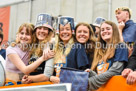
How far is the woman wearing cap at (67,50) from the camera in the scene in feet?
7.90

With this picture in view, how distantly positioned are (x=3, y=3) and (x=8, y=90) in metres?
8.66

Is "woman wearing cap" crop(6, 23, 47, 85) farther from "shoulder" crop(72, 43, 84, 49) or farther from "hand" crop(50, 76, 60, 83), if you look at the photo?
"shoulder" crop(72, 43, 84, 49)

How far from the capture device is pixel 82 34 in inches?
107

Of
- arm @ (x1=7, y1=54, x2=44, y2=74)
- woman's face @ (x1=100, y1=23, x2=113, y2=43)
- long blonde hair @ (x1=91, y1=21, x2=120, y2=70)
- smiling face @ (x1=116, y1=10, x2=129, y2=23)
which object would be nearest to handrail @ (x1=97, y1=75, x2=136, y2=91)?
Answer: long blonde hair @ (x1=91, y1=21, x2=120, y2=70)

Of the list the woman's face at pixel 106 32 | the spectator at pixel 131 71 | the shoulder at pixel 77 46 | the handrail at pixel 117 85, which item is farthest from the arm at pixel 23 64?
the spectator at pixel 131 71

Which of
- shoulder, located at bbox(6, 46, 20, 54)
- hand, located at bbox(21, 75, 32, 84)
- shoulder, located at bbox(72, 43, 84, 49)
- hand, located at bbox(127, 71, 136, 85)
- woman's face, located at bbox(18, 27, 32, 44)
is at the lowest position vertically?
hand, located at bbox(21, 75, 32, 84)

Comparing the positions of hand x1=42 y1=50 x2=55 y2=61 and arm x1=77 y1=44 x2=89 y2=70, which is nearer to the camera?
arm x1=77 y1=44 x2=89 y2=70

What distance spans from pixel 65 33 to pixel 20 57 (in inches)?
24.1

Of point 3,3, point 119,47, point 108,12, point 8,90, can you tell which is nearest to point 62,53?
point 119,47

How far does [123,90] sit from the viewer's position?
1.85 m

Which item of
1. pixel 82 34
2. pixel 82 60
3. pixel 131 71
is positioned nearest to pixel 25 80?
pixel 82 60

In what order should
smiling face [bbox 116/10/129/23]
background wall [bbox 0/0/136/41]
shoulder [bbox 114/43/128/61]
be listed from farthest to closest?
background wall [bbox 0/0/136/41] < smiling face [bbox 116/10/129/23] < shoulder [bbox 114/43/128/61]

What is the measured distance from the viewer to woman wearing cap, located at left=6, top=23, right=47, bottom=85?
8.28 feet

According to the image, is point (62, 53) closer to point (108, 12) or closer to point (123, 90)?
point (123, 90)
